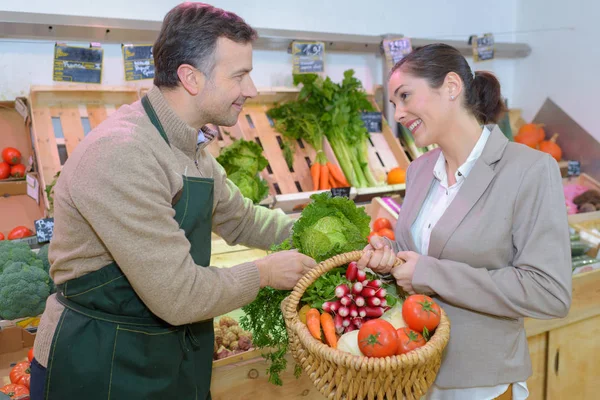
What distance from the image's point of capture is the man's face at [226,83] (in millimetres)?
1864

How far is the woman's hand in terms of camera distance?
191 cm

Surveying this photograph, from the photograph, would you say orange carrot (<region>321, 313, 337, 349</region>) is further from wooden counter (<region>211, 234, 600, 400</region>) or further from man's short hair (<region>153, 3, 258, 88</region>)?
wooden counter (<region>211, 234, 600, 400</region>)

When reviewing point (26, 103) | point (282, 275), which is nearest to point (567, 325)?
point (282, 275)

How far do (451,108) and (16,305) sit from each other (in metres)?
2.22

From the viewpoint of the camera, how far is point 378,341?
157 centimetres

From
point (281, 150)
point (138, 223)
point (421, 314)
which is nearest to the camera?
point (138, 223)

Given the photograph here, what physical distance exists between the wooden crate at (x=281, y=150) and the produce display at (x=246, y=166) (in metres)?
0.22

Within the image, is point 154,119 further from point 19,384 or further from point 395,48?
point 395,48

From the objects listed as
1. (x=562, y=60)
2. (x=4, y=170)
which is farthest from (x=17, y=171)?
(x=562, y=60)

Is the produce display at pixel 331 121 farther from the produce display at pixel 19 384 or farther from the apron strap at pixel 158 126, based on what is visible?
the produce display at pixel 19 384

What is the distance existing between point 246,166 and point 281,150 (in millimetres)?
652

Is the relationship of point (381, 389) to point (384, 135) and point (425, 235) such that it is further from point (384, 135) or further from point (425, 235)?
point (384, 135)

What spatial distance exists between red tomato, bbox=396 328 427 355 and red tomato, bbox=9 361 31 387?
1667 millimetres

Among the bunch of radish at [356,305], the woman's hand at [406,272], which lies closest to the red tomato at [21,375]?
the bunch of radish at [356,305]
